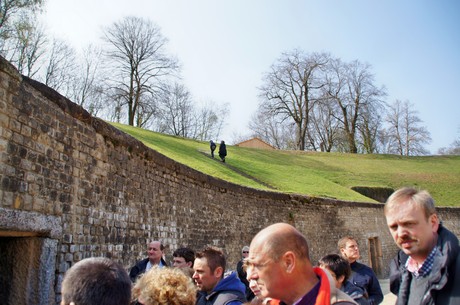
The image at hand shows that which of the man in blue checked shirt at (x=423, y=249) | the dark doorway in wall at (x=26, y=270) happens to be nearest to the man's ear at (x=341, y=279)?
the man in blue checked shirt at (x=423, y=249)

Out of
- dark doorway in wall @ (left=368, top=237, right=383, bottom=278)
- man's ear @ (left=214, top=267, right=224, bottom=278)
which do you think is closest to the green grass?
dark doorway in wall @ (left=368, top=237, right=383, bottom=278)

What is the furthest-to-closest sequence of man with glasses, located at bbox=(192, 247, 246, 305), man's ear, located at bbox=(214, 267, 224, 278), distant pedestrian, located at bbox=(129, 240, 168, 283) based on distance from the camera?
distant pedestrian, located at bbox=(129, 240, 168, 283) < man's ear, located at bbox=(214, 267, 224, 278) < man with glasses, located at bbox=(192, 247, 246, 305)

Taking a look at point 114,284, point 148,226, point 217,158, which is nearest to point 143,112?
point 217,158

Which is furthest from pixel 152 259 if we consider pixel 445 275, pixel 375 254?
pixel 375 254

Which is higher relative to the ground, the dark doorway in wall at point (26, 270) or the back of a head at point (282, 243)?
the back of a head at point (282, 243)

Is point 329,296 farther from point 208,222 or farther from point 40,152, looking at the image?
point 208,222

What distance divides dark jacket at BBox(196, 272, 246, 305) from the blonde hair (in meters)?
0.75

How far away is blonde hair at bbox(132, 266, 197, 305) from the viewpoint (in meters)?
2.87

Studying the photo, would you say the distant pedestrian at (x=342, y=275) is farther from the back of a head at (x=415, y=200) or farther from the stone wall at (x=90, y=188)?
the stone wall at (x=90, y=188)

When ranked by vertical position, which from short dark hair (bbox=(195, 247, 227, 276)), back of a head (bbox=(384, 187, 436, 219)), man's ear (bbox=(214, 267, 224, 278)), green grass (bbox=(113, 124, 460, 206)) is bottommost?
man's ear (bbox=(214, 267, 224, 278))

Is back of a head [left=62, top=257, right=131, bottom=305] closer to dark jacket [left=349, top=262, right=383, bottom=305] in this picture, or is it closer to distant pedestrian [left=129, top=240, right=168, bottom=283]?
dark jacket [left=349, top=262, right=383, bottom=305]

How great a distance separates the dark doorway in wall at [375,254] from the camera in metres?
23.7

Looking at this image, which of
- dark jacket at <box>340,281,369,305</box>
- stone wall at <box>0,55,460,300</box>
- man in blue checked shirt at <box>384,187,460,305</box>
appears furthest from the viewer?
stone wall at <box>0,55,460,300</box>

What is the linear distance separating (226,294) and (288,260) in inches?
62.7
